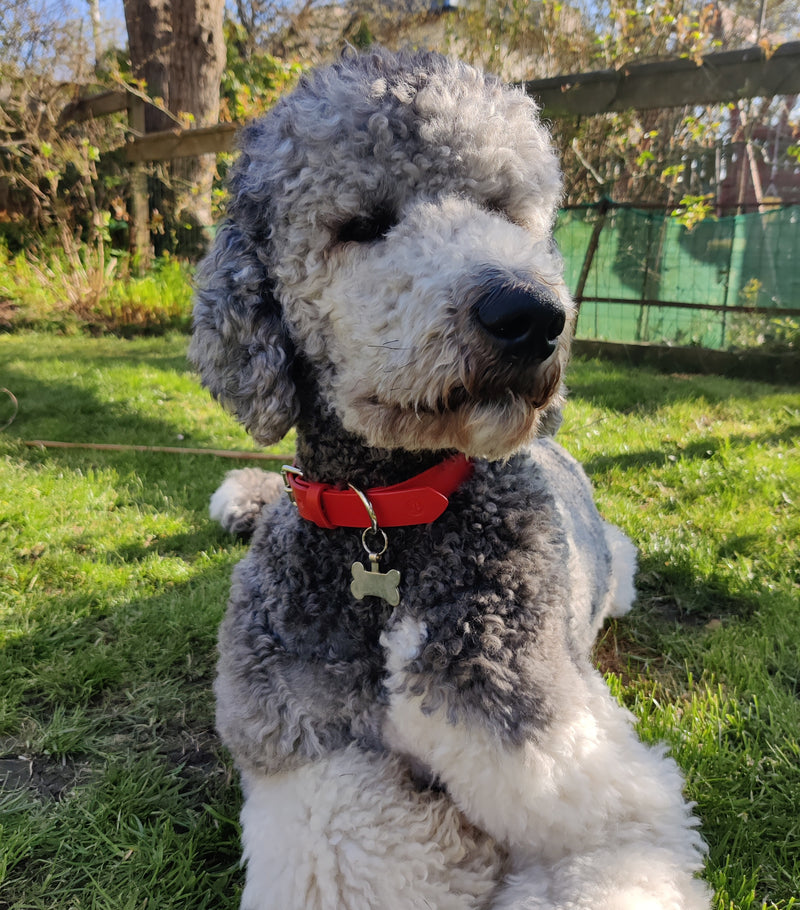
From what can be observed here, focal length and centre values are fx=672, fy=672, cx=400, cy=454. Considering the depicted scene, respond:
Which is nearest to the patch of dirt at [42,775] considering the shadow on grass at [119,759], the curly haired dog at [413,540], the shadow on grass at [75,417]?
the shadow on grass at [119,759]

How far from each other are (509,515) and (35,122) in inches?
418

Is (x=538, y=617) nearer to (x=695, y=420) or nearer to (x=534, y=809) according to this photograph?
(x=534, y=809)

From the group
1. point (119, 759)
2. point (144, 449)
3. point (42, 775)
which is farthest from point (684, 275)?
point (42, 775)

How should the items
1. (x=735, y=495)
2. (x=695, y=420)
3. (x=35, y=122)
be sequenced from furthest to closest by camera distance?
(x=35, y=122)
(x=695, y=420)
(x=735, y=495)

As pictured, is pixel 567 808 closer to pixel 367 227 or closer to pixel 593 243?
pixel 367 227

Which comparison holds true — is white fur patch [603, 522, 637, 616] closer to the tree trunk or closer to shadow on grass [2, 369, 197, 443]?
shadow on grass [2, 369, 197, 443]

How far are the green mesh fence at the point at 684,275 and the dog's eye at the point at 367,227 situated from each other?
6117mm

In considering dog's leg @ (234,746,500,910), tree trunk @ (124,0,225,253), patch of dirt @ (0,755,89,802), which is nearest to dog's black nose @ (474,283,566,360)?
dog's leg @ (234,746,500,910)

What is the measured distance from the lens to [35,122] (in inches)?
371

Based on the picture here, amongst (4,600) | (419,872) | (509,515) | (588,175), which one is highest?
(588,175)

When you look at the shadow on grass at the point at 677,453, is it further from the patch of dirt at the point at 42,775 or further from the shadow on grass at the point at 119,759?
the patch of dirt at the point at 42,775

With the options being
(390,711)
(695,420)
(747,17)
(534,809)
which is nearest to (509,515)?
(390,711)

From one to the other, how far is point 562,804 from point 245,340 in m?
1.31

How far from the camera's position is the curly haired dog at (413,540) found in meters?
1.44
